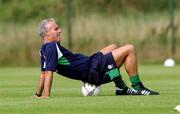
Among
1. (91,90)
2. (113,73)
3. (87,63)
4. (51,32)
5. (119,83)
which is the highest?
(51,32)

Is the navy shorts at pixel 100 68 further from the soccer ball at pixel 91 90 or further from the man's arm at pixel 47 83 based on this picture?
the man's arm at pixel 47 83

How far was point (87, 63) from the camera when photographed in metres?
11.8

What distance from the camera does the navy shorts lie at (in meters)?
11.7

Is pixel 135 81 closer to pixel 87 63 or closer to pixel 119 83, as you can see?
pixel 119 83

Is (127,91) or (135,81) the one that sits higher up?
(135,81)

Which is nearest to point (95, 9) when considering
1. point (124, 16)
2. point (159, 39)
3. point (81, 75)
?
point (124, 16)

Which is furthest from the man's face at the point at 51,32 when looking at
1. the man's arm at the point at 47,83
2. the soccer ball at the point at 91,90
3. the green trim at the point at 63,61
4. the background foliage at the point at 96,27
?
the background foliage at the point at 96,27

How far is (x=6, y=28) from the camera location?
102 feet

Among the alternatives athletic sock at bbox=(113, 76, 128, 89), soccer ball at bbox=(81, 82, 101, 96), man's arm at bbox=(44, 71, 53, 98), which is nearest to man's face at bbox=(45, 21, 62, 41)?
man's arm at bbox=(44, 71, 53, 98)

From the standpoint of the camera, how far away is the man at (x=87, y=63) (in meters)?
11.5

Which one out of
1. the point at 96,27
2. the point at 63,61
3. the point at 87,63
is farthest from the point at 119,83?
the point at 96,27

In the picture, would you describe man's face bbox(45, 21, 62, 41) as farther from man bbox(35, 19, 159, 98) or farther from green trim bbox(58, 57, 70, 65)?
green trim bbox(58, 57, 70, 65)

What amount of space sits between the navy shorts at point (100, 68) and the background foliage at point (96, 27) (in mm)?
18095

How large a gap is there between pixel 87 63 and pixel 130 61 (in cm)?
74
